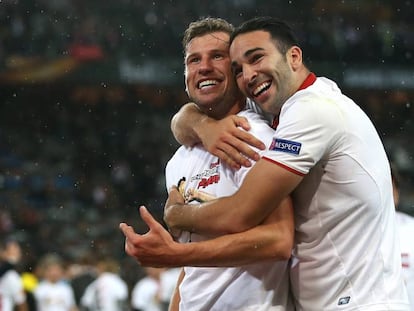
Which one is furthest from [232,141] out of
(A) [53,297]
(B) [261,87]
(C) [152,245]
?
(A) [53,297]

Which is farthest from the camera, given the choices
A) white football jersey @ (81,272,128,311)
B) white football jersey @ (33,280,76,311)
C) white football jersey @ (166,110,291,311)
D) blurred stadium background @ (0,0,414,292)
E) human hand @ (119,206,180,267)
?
blurred stadium background @ (0,0,414,292)

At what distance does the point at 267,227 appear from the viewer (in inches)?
123

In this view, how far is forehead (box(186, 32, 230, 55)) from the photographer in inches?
143

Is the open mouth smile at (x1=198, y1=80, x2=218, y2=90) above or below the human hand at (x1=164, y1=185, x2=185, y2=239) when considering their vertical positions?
above

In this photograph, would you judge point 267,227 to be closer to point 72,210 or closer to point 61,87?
point 72,210

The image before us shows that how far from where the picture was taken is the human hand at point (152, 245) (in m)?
2.98

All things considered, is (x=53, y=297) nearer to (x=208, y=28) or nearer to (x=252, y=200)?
(x=208, y=28)

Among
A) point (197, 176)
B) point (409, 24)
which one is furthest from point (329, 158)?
point (409, 24)

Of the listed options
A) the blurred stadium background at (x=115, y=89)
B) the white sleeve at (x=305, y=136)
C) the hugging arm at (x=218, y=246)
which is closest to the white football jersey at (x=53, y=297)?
the blurred stadium background at (x=115, y=89)

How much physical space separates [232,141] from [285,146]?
32cm

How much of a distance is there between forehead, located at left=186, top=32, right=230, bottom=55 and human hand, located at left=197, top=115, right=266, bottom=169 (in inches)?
12.3

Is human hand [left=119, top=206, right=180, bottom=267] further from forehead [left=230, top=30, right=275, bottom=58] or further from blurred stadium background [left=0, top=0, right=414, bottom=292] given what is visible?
blurred stadium background [left=0, top=0, right=414, bottom=292]

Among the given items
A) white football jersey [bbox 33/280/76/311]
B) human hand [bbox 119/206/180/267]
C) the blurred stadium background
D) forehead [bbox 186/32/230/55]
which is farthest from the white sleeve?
the blurred stadium background

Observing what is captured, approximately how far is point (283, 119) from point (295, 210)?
1.21 ft
